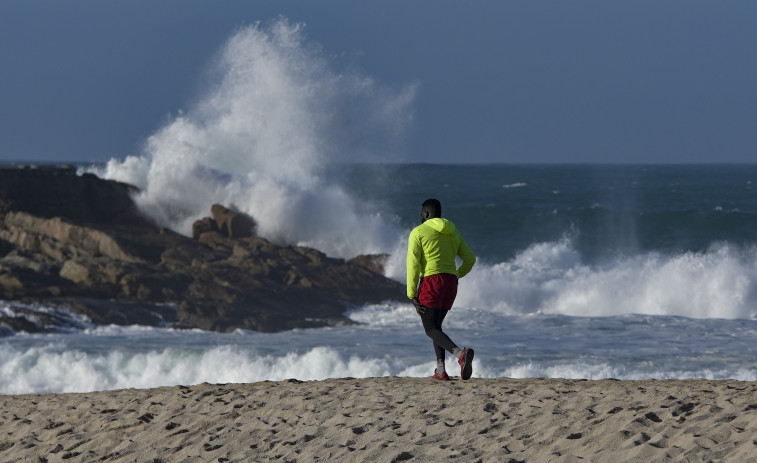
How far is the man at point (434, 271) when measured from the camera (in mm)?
6531

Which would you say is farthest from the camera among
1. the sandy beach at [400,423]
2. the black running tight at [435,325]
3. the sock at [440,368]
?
the sock at [440,368]

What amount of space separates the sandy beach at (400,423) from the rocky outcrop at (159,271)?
24.4 ft

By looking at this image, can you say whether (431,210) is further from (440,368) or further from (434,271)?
(440,368)

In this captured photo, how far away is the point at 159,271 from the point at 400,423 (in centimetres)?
1119

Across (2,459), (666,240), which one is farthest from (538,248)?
(2,459)

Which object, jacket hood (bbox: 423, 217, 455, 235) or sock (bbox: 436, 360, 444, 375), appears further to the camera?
sock (bbox: 436, 360, 444, 375)

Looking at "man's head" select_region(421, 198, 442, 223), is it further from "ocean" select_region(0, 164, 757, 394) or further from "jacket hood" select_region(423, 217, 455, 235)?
"ocean" select_region(0, 164, 757, 394)

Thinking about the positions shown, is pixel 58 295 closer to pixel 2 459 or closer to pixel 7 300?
pixel 7 300

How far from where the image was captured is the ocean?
10.9 metres

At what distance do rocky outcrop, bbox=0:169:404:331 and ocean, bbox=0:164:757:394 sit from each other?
1.70 feet

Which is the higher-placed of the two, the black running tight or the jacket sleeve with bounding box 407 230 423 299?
the jacket sleeve with bounding box 407 230 423 299

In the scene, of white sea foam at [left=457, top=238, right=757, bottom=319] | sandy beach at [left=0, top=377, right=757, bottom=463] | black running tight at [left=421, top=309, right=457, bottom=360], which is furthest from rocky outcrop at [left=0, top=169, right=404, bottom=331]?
black running tight at [left=421, top=309, right=457, bottom=360]

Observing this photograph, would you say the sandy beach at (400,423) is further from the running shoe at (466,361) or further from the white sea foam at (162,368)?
the white sea foam at (162,368)

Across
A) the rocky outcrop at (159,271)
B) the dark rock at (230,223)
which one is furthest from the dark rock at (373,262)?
the dark rock at (230,223)
